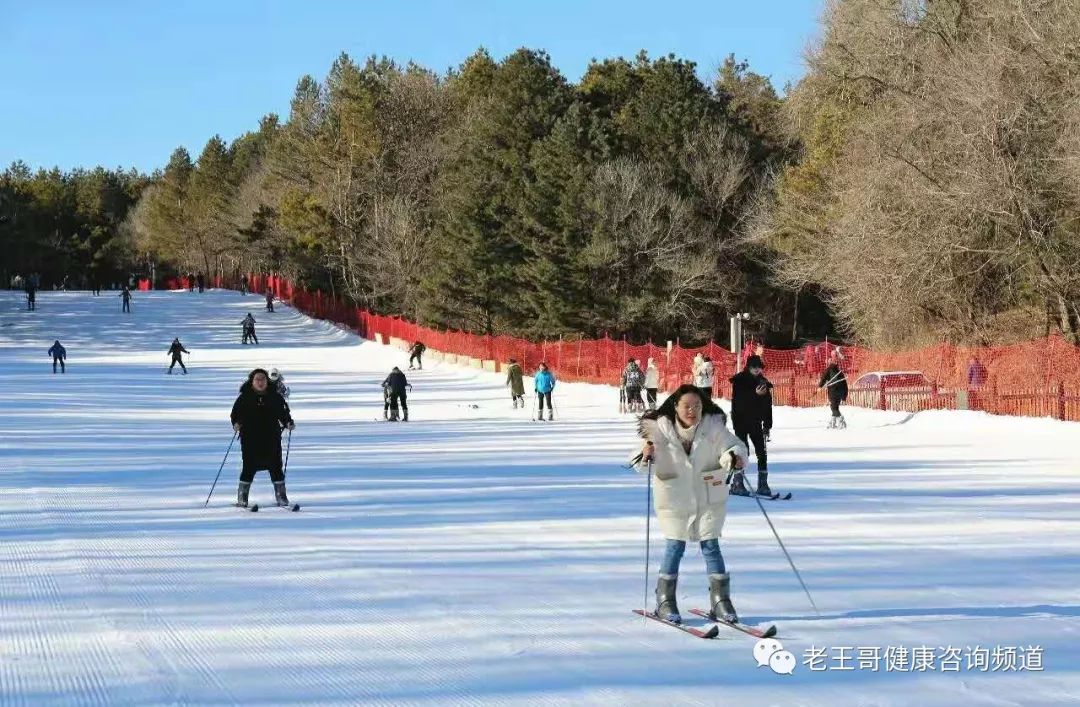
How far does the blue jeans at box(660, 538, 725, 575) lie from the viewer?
7855 mm

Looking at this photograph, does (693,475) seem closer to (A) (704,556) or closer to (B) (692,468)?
(B) (692,468)

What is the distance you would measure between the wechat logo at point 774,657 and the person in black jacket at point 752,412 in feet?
25.0

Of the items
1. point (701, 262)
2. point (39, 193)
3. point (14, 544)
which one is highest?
point (39, 193)

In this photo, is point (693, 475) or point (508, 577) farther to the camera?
point (508, 577)

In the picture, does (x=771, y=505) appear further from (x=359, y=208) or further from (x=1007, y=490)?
(x=359, y=208)

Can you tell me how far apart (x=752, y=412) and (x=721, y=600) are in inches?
288

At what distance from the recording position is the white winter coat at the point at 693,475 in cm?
775

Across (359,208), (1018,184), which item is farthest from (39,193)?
(1018,184)

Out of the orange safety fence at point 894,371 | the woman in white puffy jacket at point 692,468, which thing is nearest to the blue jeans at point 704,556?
the woman in white puffy jacket at point 692,468

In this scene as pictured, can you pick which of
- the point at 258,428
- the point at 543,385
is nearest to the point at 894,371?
the point at 543,385

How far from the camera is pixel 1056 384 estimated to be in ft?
81.9

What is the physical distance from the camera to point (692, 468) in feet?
25.5

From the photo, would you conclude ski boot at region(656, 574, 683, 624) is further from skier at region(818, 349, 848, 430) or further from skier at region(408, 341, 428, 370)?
skier at region(408, 341, 428, 370)

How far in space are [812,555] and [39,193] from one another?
5286 inches
